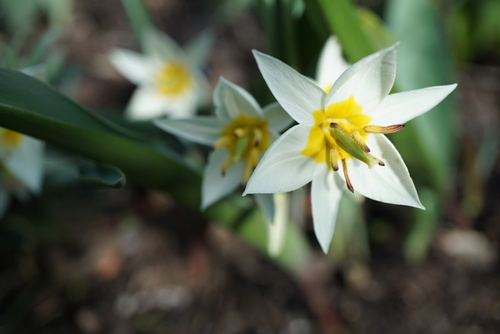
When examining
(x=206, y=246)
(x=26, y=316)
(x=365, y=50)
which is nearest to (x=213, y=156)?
(x=365, y=50)

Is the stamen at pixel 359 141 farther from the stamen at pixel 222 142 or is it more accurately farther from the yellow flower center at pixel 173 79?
the yellow flower center at pixel 173 79

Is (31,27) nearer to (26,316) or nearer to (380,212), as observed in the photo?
(26,316)

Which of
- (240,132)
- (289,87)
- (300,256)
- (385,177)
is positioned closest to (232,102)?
(240,132)

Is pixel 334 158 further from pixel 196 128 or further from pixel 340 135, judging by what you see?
pixel 196 128

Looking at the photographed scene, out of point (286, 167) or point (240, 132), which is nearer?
point (286, 167)

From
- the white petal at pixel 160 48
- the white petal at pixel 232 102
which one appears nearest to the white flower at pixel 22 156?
the white petal at pixel 232 102
